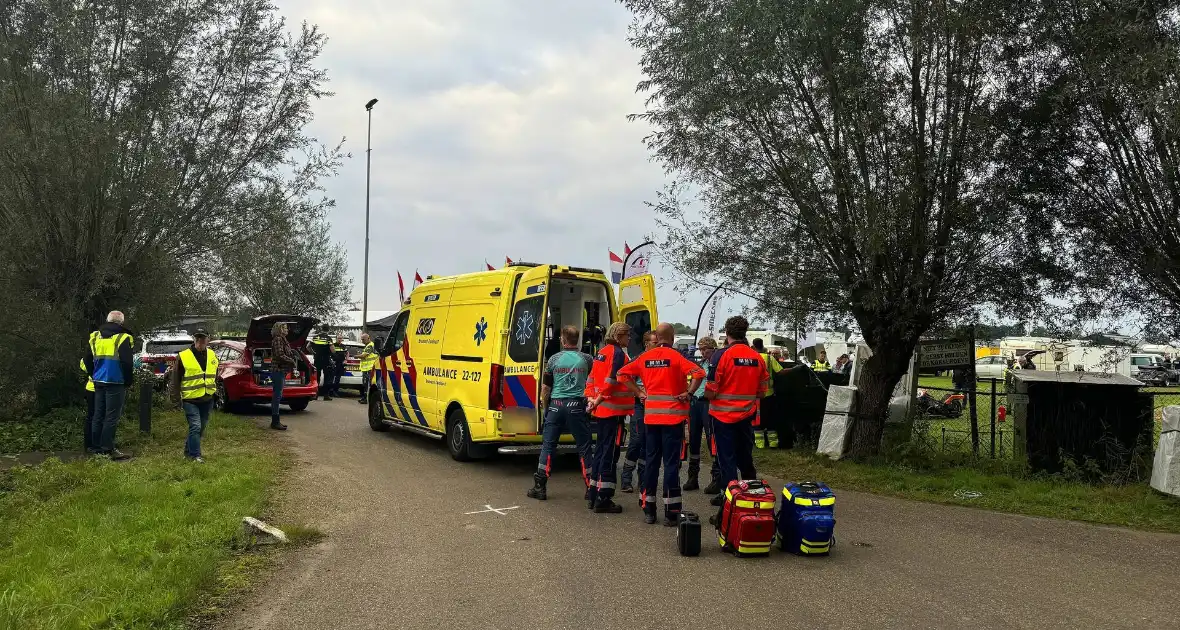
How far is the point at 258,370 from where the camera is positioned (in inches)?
608

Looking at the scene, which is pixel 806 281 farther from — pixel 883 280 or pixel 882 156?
pixel 882 156

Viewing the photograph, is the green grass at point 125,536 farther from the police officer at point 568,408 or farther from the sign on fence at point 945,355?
the sign on fence at point 945,355

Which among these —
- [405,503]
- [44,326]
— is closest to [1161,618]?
[405,503]

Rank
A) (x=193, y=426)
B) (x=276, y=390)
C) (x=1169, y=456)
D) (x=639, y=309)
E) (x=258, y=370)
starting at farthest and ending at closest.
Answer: (x=258, y=370) < (x=276, y=390) < (x=639, y=309) < (x=193, y=426) < (x=1169, y=456)

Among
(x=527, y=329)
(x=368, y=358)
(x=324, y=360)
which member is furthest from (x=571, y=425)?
(x=324, y=360)

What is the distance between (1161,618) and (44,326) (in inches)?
500

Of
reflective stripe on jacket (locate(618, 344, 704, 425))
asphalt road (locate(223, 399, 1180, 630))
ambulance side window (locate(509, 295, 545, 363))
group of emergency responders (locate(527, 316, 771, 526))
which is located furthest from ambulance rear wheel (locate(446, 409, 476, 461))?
reflective stripe on jacket (locate(618, 344, 704, 425))

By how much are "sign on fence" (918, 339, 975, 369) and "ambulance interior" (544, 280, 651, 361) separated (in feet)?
13.6

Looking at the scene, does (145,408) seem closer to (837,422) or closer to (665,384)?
(665,384)

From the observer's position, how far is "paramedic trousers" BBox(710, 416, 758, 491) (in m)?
Answer: 7.43

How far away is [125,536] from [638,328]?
5742 millimetres

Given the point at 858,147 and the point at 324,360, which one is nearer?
the point at 858,147

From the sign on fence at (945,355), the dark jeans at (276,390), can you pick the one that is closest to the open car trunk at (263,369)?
the dark jeans at (276,390)

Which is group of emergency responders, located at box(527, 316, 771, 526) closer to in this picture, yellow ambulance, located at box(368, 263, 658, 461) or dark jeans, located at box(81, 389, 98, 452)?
yellow ambulance, located at box(368, 263, 658, 461)
